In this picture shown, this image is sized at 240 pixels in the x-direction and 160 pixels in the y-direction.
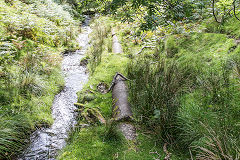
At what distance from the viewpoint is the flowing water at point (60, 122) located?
293cm

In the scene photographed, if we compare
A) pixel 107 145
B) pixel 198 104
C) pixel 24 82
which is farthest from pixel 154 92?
pixel 24 82

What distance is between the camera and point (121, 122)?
9.28ft

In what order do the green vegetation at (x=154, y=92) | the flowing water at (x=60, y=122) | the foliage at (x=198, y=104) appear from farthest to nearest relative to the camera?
the flowing water at (x=60, y=122) → the green vegetation at (x=154, y=92) → the foliage at (x=198, y=104)

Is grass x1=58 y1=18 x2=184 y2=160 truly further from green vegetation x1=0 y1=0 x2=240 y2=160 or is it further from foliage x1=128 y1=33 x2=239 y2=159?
foliage x1=128 y1=33 x2=239 y2=159

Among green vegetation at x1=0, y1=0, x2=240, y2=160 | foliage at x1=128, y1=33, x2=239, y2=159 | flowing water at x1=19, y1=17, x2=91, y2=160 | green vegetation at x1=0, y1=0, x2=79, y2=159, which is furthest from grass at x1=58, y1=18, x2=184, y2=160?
green vegetation at x1=0, y1=0, x2=79, y2=159

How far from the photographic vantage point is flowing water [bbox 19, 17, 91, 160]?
2.93 metres

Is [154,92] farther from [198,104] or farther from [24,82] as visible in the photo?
[24,82]

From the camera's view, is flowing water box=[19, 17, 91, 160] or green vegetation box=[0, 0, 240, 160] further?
flowing water box=[19, 17, 91, 160]

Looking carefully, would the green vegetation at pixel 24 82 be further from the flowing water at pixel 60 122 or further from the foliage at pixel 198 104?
the foliage at pixel 198 104

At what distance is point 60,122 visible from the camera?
3729mm

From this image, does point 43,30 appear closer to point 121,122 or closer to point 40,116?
point 40,116

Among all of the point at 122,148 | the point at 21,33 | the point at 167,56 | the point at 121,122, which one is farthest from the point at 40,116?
the point at 21,33

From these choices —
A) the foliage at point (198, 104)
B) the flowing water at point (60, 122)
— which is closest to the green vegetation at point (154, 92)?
the foliage at point (198, 104)

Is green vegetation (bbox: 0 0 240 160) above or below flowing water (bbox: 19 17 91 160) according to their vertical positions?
above
